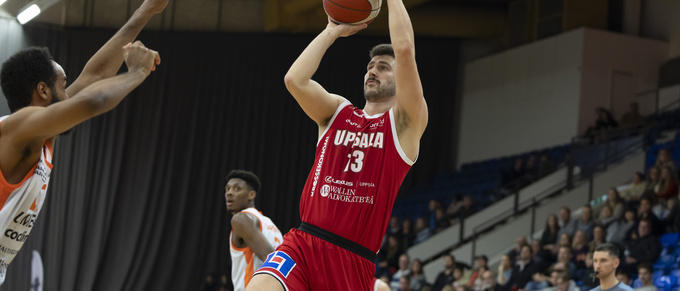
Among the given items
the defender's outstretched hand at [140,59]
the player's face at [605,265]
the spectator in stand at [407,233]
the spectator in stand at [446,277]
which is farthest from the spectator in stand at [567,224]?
the defender's outstretched hand at [140,59]

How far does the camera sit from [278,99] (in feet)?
59.2

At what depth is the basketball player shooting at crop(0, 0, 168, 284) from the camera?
307cm

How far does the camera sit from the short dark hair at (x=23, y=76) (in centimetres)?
337

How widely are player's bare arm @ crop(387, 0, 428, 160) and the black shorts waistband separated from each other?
534mm

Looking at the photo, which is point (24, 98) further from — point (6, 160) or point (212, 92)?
point (212, 92)

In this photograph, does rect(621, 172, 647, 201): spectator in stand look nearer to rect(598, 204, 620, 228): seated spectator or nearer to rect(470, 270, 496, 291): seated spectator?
rect(598, 204, 620, 228): seated spectator

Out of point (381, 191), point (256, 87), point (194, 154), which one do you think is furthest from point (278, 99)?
point (381, 191)

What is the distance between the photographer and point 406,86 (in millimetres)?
4109

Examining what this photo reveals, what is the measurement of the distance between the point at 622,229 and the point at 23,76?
30.1 ft

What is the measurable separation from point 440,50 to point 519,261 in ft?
28.0

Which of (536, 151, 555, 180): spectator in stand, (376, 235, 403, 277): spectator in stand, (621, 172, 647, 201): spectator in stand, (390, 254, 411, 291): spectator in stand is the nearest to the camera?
(621, 172, 647, 201): spectator in stand

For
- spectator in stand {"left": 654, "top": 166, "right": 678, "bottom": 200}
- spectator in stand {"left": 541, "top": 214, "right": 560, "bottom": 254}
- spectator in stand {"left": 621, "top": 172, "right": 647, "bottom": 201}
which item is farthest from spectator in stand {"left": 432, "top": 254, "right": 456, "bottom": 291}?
spectator in stand {"left": 654, "top": 166, "right": 678, "bottom": 200}

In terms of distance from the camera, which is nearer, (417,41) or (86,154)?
(86,154)

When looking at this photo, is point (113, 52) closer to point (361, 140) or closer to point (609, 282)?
point (361, 140)
